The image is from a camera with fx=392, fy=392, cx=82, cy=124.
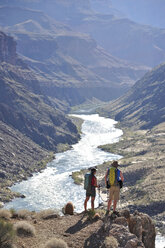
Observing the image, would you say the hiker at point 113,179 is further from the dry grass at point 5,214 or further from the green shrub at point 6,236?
the green shrub at point 6,236

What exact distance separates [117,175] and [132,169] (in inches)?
4989

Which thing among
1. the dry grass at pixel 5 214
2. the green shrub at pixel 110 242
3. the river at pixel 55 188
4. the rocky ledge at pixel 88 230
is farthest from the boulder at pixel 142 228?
the river at pixel 55 188

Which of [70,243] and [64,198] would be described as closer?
[70,243]

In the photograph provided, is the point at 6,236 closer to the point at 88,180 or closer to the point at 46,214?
the point at 88,180

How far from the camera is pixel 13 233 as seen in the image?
2541cm

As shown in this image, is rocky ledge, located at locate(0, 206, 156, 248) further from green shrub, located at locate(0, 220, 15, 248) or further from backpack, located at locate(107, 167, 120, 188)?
backpack, located at locate(107, 167, 120, 188)

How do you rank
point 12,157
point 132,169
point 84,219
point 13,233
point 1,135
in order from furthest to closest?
point 1,135 < point 12,157 < point 132,169 < point 84,219 < point 13,233

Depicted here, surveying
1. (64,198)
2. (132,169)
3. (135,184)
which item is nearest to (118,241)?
(64,198)

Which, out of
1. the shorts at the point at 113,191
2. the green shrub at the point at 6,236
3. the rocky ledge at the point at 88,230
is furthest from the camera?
the shorts at the point at 113,191

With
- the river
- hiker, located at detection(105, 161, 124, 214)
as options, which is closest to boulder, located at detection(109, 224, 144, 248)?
hiker, located at detection(105, 161, 124, 214)

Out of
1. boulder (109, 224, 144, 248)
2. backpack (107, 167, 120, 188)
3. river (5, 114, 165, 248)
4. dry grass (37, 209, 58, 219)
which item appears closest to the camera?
boulder (109, 224, 144, 248)

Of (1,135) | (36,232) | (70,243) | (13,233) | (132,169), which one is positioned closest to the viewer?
(13,233)

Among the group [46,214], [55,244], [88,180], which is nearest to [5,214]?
[46,214]

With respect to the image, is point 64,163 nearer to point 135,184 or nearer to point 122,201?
point 135,184
